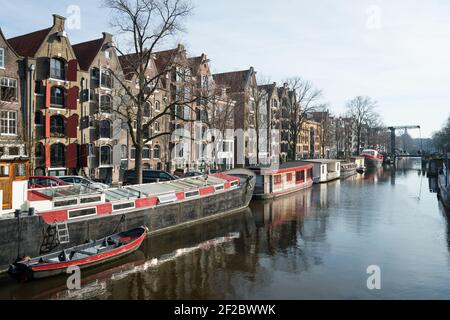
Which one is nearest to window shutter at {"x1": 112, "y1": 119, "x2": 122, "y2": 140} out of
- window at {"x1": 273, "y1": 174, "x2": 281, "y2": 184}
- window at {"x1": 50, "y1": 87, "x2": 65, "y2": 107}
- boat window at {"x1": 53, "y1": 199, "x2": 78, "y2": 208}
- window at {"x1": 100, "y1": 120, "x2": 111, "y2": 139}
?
window at {"x1": 100, "y1": 120, "x2": 111, "y2": 139}

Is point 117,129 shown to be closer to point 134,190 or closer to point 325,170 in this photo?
point 134,190

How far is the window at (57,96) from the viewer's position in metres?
38.2

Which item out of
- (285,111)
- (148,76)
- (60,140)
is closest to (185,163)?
(148,76)

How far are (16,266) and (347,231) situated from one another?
20.3 meters

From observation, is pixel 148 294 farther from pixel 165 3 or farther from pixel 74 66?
pixel 74 66

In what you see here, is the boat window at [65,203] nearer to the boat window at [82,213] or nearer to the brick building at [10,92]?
the boat window at [82,213]

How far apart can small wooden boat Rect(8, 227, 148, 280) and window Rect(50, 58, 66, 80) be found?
24.2 metres

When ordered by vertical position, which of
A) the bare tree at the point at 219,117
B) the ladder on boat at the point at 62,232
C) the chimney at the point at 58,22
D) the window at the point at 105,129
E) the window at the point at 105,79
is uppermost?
the chimney at the point at 58,22

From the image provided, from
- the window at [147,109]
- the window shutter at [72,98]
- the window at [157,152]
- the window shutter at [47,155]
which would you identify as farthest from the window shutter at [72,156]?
the window at [157,152]

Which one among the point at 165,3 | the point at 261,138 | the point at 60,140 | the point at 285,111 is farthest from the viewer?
the point at 285,111

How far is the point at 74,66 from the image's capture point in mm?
39000

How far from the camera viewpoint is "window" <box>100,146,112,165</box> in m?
43.4

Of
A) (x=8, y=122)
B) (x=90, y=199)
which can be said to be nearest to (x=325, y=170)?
(x=8, y=122)

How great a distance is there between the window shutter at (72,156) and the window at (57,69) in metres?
6.89
